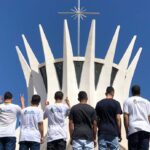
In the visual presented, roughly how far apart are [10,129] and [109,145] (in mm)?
2799

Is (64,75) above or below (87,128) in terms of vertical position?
above

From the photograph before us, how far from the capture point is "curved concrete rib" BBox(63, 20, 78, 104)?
36.6m

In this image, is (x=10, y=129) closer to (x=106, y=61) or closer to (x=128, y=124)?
(x=128, y=124)

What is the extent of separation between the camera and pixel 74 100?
36.6m

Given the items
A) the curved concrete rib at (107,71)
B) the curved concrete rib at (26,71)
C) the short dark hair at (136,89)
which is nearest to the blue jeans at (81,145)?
the short dark hair at (136,89)

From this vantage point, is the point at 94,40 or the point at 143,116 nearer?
the point at 143,116

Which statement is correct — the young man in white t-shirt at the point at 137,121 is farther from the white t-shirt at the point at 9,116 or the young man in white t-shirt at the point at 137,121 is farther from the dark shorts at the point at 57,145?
the white t-shirt at the point at 9,116

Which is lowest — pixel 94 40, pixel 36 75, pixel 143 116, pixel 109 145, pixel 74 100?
pixel 109 145

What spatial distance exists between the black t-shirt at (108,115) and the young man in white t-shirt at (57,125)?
106 centimetres

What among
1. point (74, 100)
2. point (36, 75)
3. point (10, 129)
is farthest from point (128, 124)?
point (36, 75)

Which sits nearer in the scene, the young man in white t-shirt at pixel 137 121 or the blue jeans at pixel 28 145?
the young man in white t-shirt at pixel 137 121

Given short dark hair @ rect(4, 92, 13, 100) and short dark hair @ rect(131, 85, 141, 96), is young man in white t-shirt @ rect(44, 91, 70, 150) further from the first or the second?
short dark hair @ rect(131, 85, 141, 96)

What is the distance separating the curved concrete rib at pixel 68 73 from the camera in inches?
1439

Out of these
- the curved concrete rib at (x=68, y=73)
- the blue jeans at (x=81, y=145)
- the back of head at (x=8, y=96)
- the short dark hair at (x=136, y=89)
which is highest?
the curved concrete rib at (x=68, y=73)
